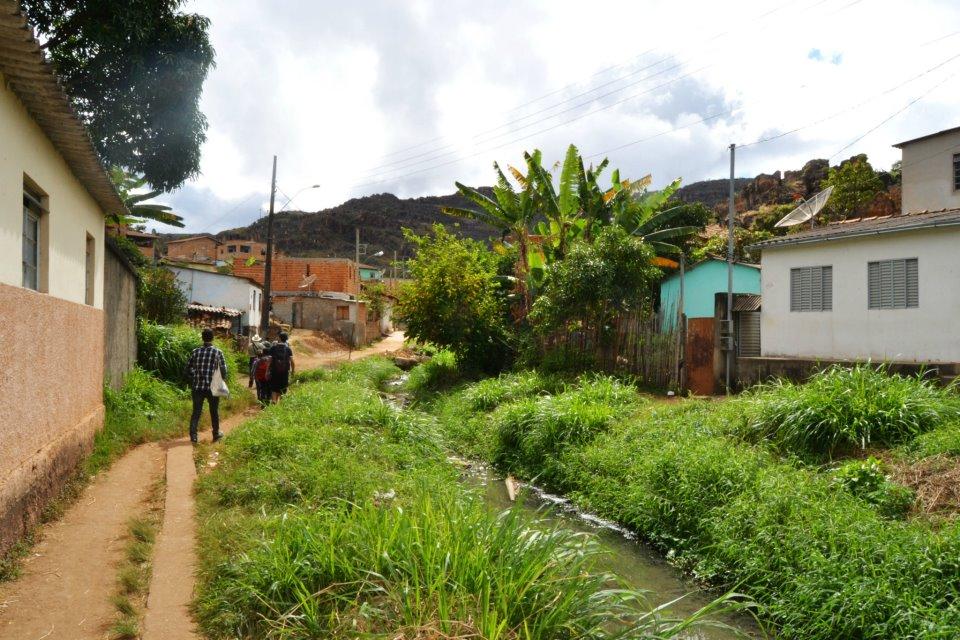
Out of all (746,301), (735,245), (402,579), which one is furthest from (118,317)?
(735,245)

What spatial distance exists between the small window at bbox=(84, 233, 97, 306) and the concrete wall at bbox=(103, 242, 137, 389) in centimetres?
74

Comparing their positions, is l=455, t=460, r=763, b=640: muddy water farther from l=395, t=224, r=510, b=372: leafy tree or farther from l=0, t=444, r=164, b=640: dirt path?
l=395, t=224, r=510, b=372: leafy tree

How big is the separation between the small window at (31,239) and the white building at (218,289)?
26.1 m

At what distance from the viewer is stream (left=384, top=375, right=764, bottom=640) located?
5.74 m

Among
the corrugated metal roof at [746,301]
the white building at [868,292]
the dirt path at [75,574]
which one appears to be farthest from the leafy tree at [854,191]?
the dirt path at [75,574]

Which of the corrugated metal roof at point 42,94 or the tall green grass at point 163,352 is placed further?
the tall green grass at point 163,352

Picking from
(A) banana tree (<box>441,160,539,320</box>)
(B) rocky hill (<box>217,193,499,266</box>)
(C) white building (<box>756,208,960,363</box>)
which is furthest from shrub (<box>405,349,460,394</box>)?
(B) rocky hill (<box>217,193,499,266</box>)

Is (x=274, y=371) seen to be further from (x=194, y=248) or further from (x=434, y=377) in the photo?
(x=194, y=248)

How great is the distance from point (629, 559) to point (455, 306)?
13.2 meters

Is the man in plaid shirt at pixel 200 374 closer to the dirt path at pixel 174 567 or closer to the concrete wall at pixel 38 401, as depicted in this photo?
the concrete wall at pixel 38 401

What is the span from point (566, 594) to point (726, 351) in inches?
490

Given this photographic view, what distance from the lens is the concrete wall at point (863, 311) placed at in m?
13.6

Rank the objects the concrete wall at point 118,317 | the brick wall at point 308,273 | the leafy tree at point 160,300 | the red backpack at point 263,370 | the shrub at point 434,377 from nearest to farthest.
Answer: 1. the concrete wall at point 118,317
2. the red backpack at point 263,370
3. the leafy tree at point 160,300
4. the shrub at point 434,377
5. the brick wall at point 308,273

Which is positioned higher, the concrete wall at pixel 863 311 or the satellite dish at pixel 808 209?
the satellite dish at pixel 808 209
